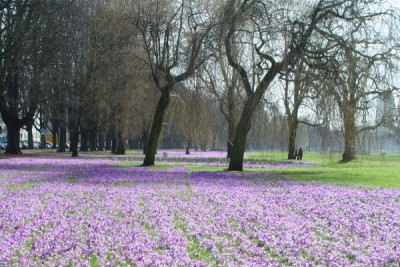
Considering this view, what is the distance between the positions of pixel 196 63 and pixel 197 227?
2102 cm

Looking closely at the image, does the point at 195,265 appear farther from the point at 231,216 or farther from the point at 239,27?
the point at 239,27

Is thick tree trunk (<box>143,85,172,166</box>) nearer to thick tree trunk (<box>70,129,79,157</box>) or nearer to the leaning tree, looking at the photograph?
the leaning tree

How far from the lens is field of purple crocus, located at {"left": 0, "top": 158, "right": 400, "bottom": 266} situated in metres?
7.46

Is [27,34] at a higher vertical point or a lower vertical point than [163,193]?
higher

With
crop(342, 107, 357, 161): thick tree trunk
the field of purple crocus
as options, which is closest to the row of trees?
crop(342, 107, 357, 161): thick tree trunk

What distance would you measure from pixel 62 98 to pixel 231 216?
125 feet

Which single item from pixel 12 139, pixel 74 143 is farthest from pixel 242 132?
pixel 12 139

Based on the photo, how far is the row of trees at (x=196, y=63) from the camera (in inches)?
874

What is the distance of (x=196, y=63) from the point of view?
98.6 ft

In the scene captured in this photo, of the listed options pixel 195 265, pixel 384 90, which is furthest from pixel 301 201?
pixel 384 90

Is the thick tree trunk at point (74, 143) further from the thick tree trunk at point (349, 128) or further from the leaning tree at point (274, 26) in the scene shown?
the thick tree trunk at point (349, 128)

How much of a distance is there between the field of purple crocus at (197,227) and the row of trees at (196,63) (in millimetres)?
7038

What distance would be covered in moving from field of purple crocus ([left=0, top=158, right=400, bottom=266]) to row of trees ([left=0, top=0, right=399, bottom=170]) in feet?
23.1

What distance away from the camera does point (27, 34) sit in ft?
121
